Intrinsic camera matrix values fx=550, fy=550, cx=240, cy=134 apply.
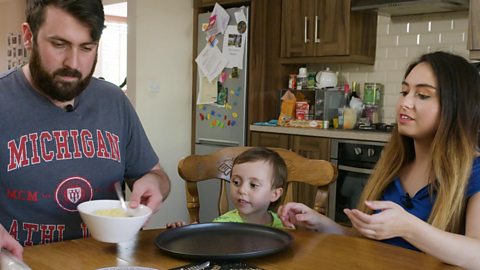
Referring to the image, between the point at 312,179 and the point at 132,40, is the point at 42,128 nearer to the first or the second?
the point at 312,179

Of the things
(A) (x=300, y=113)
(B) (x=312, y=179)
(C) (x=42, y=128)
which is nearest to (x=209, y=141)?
(A) (x=300, y=113)

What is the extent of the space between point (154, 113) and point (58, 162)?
2.98m

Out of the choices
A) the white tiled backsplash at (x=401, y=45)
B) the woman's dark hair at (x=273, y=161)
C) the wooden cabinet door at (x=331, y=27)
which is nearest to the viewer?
the woman's dark hair at (x=273, y=161)

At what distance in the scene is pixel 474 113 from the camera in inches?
64.1

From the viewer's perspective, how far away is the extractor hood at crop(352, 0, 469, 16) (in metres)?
3.38

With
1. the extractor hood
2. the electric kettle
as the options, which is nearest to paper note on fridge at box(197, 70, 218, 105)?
the electric kettle

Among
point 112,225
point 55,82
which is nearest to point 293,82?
point 55,82

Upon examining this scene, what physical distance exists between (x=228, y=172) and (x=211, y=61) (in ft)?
8.00

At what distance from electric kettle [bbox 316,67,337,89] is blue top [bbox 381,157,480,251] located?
2.43 meters

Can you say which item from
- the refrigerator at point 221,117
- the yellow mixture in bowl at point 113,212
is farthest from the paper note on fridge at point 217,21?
the yellow mixture in bowl at point 113,212

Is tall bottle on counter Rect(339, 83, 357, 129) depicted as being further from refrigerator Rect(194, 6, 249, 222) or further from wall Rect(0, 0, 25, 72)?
wall Rect(0, 0, 25, 72)

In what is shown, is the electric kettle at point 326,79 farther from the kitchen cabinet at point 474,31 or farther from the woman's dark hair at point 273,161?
the woman's dark hair at point 273,161

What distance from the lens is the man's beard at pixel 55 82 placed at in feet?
5.05

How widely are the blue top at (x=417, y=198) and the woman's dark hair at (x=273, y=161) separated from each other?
431 mm
